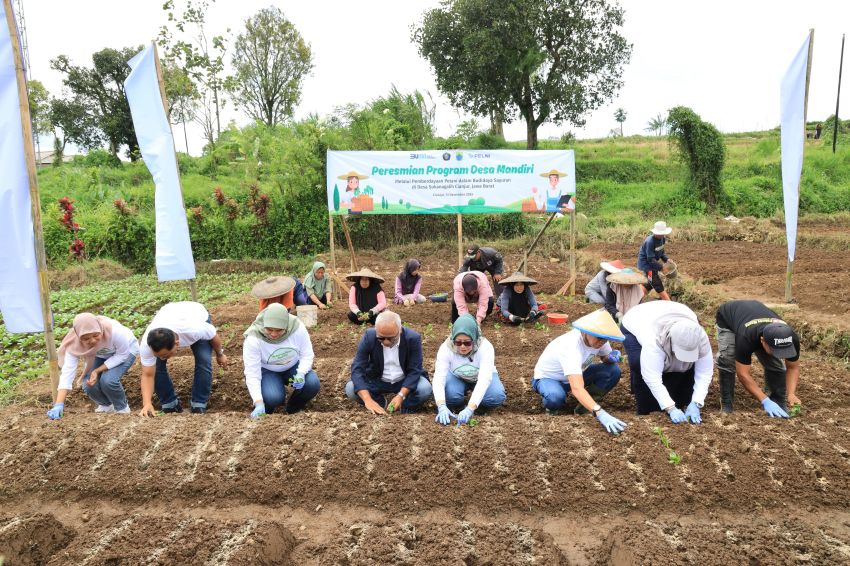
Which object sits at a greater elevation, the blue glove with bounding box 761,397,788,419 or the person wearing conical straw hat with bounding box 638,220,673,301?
the person wearing conical straw hat with bounding box 638,220,673,301

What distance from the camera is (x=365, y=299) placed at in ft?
24.9

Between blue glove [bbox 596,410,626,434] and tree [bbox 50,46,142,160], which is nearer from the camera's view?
blue glove [bbox 596,410,626,434]

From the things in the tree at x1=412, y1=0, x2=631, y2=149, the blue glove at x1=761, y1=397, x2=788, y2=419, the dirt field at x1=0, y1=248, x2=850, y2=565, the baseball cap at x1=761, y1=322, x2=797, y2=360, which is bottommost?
the dirt field at x1=0, y1=248, x2=850, y2=565

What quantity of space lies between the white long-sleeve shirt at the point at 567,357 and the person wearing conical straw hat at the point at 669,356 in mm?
330

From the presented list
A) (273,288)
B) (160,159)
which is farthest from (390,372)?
(160,159)

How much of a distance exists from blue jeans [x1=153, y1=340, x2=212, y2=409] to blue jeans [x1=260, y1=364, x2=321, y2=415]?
0.57 m

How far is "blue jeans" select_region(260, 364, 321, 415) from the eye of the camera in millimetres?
4805

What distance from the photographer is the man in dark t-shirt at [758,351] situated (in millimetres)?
4008

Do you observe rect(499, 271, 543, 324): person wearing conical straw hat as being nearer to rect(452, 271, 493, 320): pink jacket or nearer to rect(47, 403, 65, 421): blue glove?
rect(452, 271, 493, 320): pink jacket

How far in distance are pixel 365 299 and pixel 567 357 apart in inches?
150

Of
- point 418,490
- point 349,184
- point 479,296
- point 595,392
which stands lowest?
point 418,490

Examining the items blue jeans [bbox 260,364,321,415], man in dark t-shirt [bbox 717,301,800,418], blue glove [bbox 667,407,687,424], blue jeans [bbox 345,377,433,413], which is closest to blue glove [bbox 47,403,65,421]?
blue jeans [bbox 260,364,321,415]

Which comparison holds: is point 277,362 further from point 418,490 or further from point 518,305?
point 518,305

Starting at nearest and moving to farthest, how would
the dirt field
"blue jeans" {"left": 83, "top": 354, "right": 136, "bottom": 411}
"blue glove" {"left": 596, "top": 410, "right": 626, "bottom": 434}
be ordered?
the dirt field < "blue glove" {"left": 596, "top": 410, "right": 626, "bottom": 434} < "blue jeans" {"left": 83, "top": 354, "right": 136, "bottom": 411}
